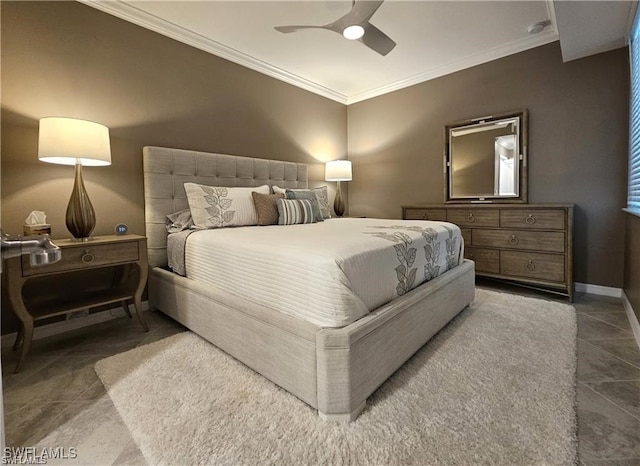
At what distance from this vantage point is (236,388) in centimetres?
157

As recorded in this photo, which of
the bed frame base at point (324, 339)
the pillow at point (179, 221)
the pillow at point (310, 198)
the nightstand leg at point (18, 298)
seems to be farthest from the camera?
the pillow at point (310, 198)

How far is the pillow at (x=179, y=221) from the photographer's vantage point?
2641 millimetres

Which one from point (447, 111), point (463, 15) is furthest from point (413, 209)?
point (463, 15)

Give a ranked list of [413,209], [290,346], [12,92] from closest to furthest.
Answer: [290,346]
[12,92]
[413,209]

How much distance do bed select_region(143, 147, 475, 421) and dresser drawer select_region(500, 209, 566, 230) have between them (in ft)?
2.64

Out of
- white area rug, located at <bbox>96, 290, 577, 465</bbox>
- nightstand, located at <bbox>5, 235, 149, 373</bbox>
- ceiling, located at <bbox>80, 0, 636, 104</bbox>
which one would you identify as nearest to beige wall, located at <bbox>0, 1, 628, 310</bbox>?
ceiling, located at <bbox>80, 0, 636, 104</bbox>

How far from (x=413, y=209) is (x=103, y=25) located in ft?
11.2

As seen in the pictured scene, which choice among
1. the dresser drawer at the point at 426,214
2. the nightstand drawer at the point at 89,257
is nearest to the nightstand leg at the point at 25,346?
the nightstand drawer at the point at 89,257

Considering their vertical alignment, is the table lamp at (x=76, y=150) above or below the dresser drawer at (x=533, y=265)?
above

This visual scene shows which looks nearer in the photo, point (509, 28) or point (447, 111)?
point (509, 28)

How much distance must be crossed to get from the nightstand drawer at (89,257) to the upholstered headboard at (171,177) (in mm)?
498

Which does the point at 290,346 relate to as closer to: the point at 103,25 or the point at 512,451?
the point at 512,451

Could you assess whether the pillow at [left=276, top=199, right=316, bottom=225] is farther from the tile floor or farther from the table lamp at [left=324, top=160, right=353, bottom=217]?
the table lamp at [left=324, top=160, right=353, bottom=217]

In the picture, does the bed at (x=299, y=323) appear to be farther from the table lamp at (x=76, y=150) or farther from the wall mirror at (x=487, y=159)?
the wall mirror at (x=487, y=159)
